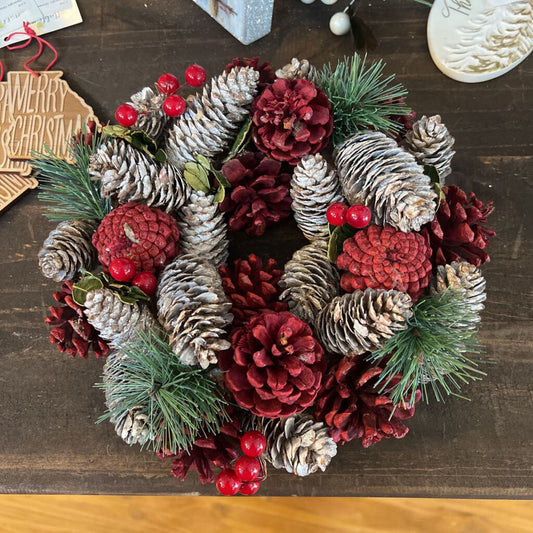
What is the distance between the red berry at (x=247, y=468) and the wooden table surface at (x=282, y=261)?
0.47 feet

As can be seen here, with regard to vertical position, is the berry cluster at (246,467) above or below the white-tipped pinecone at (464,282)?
below

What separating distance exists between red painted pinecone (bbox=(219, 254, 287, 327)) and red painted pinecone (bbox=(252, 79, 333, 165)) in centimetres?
13

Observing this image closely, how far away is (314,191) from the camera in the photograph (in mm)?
601

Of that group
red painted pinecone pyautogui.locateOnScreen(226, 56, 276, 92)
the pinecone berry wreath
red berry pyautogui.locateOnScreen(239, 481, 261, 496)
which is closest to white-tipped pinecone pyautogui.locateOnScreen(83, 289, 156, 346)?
the pinecone berry wreath

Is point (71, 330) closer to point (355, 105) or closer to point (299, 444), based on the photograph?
point (299, 444)


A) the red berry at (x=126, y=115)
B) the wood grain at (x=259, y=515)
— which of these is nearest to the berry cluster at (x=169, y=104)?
the red berry at (x=126, y=115)

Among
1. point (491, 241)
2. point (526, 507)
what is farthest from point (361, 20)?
point (526, 507)

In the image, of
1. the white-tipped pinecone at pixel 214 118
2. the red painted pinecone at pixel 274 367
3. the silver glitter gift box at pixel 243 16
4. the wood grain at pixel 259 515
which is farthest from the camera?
the wood grain at pixel 259 515

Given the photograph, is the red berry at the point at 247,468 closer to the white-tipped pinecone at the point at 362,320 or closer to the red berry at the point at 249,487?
the red berry at the point at 249,487

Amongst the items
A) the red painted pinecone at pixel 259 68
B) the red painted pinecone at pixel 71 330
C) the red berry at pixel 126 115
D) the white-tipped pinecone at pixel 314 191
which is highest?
the red painted pinecone at pixel 259 68

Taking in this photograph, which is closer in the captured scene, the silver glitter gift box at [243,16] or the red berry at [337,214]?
the red berry at [337,214]

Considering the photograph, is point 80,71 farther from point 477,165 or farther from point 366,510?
point 366,510

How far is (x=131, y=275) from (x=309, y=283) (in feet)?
0.65

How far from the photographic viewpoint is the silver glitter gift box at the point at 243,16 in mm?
782
